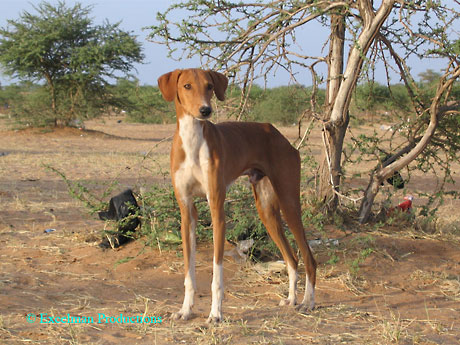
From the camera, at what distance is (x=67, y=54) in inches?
857

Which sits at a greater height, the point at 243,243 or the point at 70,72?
the point at 70,72

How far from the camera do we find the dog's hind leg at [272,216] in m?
4.53

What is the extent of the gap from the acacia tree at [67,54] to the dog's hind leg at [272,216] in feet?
57.5

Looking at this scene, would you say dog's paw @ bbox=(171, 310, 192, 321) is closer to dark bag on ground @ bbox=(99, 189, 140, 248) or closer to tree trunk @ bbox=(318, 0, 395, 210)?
dark bag on ground @ bbox=(99, 189, 140, 248)

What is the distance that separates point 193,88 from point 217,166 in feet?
1.86

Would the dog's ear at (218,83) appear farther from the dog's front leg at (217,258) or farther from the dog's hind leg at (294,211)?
the dog's hind leg at (294,211)

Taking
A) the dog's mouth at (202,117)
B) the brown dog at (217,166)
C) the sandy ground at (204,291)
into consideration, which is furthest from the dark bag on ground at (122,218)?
the dog's mouth at (202,117)

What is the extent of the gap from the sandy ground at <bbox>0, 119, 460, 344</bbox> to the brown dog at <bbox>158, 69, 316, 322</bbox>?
0.33 metres

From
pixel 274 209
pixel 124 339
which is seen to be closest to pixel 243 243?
pixel 274 209

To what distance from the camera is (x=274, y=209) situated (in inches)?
182

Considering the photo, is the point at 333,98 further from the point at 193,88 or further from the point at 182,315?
the point at 182,315

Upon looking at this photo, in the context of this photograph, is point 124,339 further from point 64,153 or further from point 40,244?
point 64,153

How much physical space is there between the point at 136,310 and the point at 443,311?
7.94 ft

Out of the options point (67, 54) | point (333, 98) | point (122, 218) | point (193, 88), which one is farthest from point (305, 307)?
point (67, 54)
